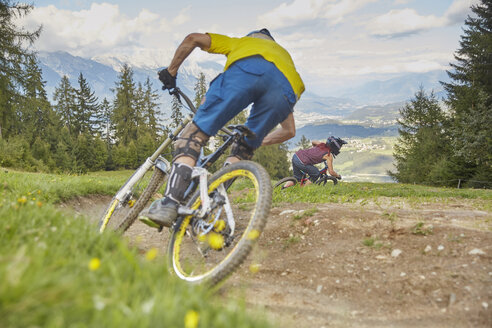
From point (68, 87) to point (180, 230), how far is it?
7332 cm

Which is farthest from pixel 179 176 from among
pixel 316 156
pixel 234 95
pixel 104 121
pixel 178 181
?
pixel 104 121

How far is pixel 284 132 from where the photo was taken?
167 inches

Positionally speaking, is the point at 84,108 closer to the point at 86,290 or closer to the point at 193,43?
the point at 193,43

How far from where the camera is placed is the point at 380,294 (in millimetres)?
2789

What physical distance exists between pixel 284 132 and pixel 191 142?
1370 mm

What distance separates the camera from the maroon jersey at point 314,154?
11.3 m

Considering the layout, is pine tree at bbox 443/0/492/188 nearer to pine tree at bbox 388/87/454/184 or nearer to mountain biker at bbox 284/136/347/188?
pine tree at bbox 388/87/454/184

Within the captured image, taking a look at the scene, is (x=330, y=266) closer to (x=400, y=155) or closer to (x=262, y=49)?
(x=262, y=49)

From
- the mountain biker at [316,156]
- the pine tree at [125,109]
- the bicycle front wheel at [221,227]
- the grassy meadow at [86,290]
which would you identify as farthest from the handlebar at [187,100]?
the pine tree at [125,109]

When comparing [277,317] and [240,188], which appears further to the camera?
[240,188]

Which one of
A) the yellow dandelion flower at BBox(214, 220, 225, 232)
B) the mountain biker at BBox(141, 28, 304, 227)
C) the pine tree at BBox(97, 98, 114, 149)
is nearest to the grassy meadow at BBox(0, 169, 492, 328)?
the yellow dandelion flower at BBox(214, 220, 225, 232)

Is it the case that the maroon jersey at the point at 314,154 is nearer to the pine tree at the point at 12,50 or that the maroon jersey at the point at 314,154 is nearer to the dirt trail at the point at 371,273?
the dirt trail at the point at 371,273

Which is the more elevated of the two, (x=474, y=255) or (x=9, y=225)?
(x=9, y=225)

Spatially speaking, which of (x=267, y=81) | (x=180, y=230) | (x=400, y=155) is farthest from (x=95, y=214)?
(x=400, y=155)
